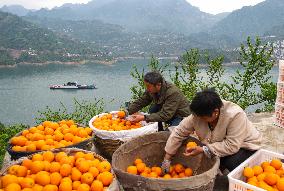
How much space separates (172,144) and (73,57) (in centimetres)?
8897

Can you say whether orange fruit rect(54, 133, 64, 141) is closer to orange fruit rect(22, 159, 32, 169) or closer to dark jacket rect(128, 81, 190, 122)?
orange fruit rect(22, 159, 32, 169)

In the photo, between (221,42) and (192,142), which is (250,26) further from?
(192,142)

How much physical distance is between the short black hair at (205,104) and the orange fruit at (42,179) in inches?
59.1

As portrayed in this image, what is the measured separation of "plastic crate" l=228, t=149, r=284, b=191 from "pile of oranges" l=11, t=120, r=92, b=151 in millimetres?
1970

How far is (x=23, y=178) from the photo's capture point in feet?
9.91

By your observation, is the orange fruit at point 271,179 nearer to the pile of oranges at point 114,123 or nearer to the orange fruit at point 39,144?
the pile of oranges at point 114,123

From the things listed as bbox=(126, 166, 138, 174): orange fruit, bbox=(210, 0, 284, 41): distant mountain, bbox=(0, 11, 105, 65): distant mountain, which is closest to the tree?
bbox=(126, 166, 138, 174): orange fruit

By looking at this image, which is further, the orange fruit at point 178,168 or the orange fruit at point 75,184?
the orange fruit at point 178,168

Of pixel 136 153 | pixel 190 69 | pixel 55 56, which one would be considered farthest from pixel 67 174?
pixel 55 56

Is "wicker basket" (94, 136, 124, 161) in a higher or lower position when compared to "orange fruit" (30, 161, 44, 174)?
lower

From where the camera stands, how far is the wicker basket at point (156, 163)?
9.18ft

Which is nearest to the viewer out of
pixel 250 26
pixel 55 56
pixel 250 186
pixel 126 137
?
pixel 250 186

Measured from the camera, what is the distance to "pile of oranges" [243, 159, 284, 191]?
313 centimetres

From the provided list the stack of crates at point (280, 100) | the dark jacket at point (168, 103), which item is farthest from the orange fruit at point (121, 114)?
the stack of crates at point (280, 100)
